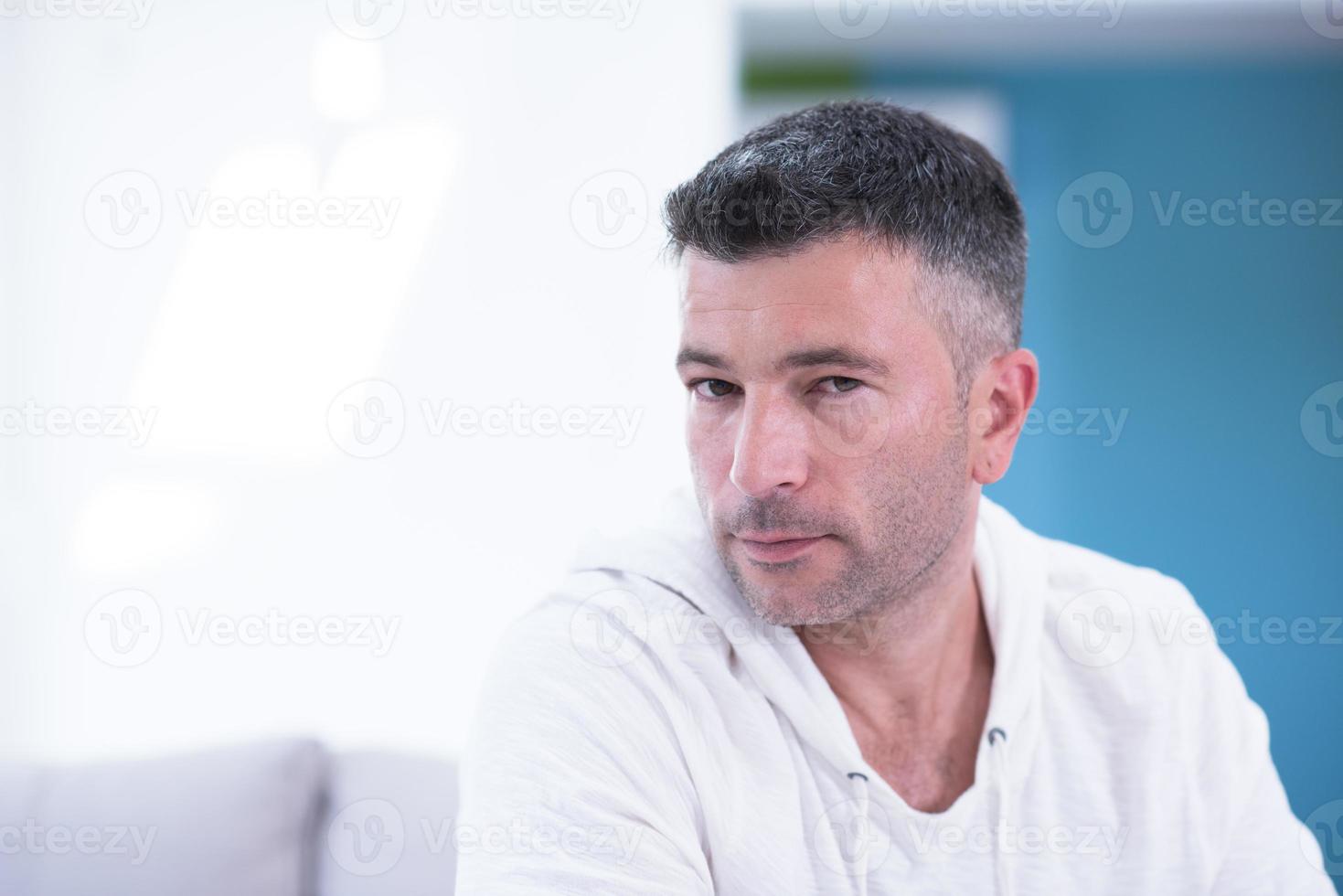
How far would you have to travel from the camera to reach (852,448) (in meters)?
1.20

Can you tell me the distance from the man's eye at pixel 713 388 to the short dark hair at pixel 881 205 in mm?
154

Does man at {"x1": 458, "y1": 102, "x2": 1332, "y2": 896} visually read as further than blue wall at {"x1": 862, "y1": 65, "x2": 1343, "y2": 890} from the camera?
No

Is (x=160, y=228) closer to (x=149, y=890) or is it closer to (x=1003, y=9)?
(x=149, y=890)

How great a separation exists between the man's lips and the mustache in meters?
0.01

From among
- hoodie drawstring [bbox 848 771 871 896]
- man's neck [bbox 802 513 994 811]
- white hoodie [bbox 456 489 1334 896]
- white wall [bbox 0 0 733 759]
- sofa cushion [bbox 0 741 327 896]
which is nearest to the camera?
white hoodie [bbox 456 489 1334 896]

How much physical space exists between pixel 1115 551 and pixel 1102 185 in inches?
34.8

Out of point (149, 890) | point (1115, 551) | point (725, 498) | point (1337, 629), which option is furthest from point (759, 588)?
point (1337, 629)

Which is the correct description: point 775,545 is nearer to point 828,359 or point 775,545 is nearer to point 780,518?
point 780,518

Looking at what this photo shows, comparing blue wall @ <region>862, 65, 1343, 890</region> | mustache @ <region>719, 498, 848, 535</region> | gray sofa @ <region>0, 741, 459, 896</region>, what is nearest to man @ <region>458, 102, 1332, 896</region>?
mustache @ <region>719, 498, 848, 535</region>

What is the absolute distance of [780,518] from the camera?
1.19 m

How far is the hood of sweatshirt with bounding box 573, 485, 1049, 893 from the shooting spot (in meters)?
1.29

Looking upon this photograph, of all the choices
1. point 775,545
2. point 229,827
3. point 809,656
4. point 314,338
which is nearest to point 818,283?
point 775,545

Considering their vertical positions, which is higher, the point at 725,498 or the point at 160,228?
the point at 160,228

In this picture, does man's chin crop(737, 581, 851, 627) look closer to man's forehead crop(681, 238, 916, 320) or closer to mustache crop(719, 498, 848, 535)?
mustache crop(719, 498, 848, 535)
